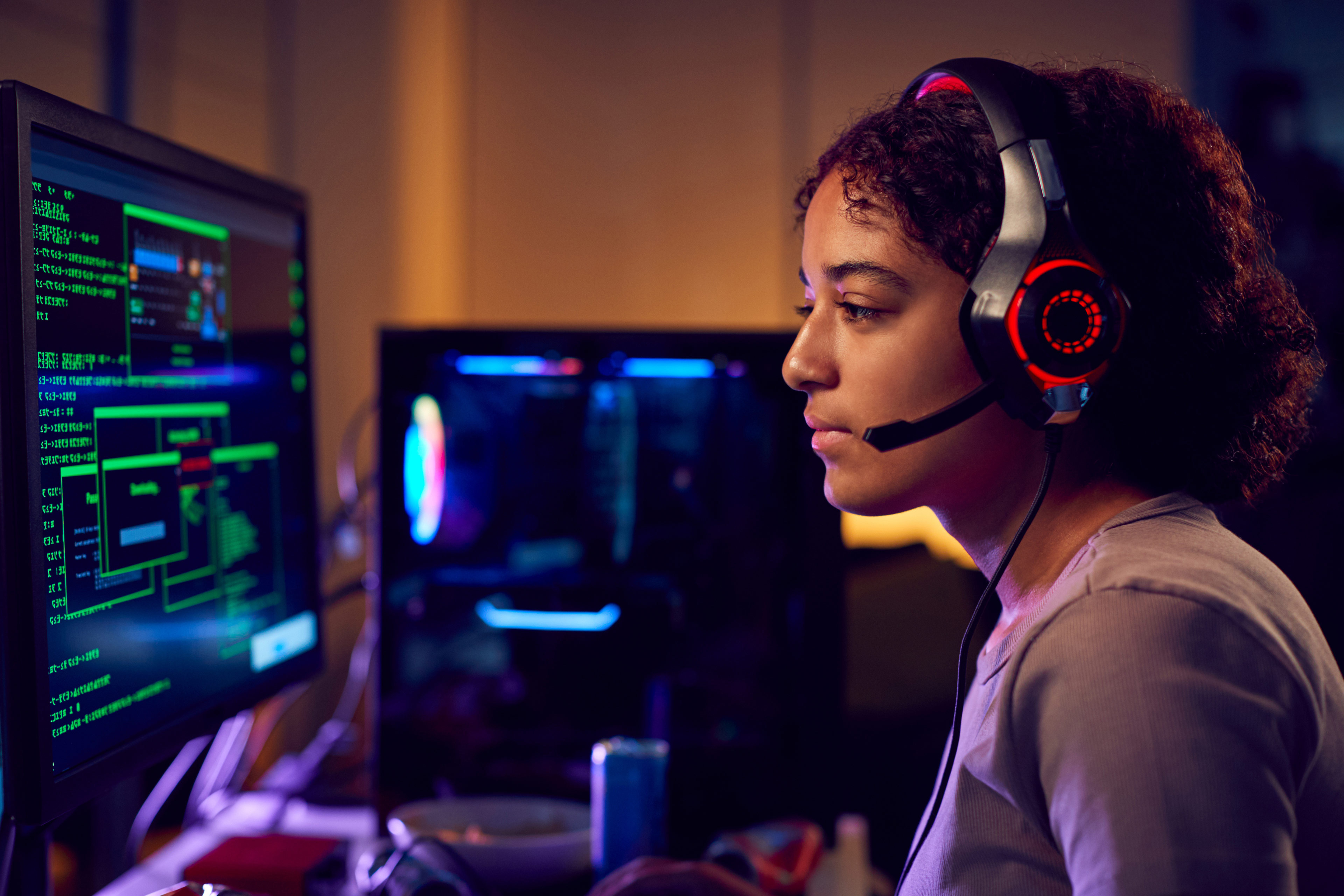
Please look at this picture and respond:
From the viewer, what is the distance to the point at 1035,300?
1.91ft

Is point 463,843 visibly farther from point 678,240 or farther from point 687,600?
point 678,240

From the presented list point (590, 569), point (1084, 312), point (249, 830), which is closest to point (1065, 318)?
point (1084, 312)

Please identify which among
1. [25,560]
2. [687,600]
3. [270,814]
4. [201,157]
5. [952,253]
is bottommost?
[270,814]

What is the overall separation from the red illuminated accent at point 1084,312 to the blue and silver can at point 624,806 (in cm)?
57

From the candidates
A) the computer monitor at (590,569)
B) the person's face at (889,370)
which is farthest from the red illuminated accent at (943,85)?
the computer monitor at (590,569)

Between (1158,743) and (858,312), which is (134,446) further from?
(1158,743)

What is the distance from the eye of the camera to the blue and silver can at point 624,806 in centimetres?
90

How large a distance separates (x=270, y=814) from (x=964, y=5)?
228cm

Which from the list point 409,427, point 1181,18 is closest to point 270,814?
point 409,427

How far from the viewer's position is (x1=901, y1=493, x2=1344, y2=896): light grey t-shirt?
44 centimetres

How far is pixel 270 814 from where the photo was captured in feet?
3.73

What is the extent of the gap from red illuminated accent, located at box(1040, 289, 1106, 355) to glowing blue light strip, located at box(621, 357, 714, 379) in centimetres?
52

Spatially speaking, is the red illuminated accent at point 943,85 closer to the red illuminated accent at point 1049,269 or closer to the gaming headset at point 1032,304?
the gaming headset at point 1032,304

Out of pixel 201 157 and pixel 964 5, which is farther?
pixel 964 5
